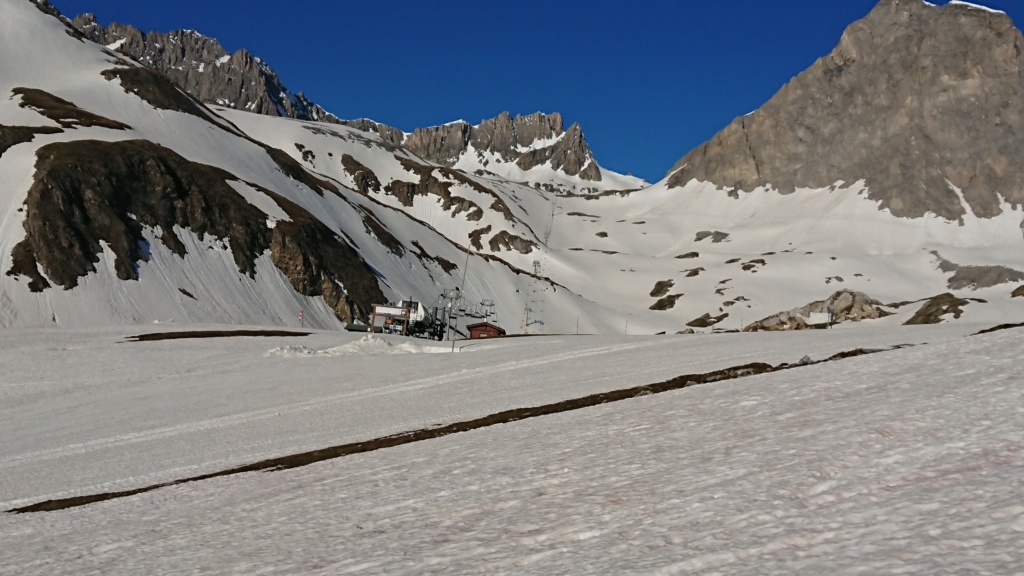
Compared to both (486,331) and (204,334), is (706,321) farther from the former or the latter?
(204,334)

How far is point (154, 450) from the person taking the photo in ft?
112

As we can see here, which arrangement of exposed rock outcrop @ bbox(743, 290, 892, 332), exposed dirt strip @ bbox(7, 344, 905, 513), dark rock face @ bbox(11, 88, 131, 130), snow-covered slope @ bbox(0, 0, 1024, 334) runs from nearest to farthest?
exposed dirt strip @ bbox(7, 344, 905, 513)
snow-covered slope @ bbox(0, 0, 1024, 334)
dark rock face @ bbox(11, 88, 131, 130)
exposed rock outcrop @ bbox(743, 290, 892, 332)

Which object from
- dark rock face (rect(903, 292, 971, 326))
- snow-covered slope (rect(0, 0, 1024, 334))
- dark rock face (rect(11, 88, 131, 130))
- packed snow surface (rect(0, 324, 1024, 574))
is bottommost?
packed snow surface (rect(0, 324, 1024, 574))

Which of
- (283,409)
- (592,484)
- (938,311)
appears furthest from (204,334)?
(938,311)

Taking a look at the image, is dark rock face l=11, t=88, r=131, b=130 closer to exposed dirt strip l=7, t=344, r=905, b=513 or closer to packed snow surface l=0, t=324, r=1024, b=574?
packed snow surface l=0, t=324, r=1024, b=574

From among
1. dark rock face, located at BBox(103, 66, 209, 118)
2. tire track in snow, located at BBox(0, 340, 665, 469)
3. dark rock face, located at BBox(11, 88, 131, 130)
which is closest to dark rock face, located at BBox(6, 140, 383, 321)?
dark rock face, located at BBox(11, 88, 131, 130)

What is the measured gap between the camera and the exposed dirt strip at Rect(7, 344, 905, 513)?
84.7 ft

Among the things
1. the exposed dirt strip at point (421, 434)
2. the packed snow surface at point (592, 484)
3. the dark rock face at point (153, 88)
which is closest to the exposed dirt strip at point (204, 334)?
the packed snow surface at point (592, 484)

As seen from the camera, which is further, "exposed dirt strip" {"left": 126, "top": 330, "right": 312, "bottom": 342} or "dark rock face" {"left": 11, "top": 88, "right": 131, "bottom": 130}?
"dark rock face" {"left": 11, "top": 88, "right": 131, "bottom": 130}

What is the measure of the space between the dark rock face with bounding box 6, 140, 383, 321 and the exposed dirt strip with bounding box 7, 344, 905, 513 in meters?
76.9

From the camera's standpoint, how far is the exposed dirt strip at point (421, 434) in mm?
25828

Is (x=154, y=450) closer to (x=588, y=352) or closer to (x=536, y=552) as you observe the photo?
(x=536, y=552)

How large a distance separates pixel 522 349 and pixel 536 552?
52.3m

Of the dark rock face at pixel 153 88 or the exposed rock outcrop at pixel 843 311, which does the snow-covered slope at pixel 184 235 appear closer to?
the dark rock face at pixel 153 88
